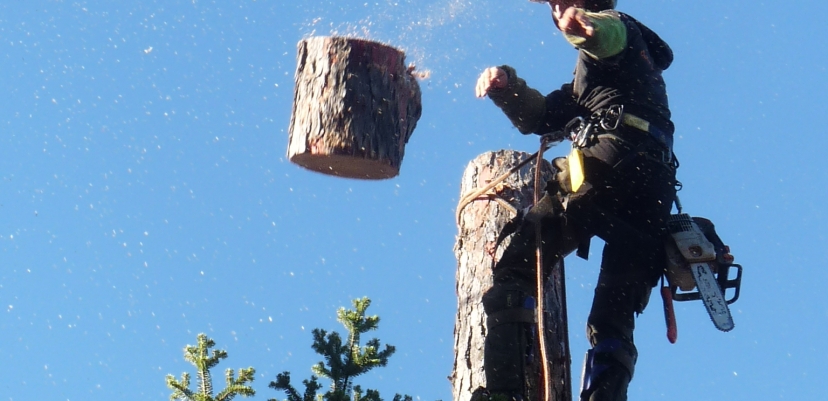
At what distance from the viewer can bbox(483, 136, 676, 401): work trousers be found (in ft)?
15.1

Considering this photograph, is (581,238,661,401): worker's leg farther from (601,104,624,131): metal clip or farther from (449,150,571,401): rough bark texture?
(601,104,624,131): metal clip

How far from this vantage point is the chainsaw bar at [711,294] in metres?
4.50

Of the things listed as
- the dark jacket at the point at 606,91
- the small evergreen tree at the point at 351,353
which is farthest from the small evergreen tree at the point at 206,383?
the dark jacket at the point at 606,91

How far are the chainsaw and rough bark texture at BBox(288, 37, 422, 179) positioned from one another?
150cm

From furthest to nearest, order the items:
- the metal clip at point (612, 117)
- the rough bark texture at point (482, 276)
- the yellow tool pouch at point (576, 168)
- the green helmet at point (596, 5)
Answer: the green helmet at point (596, 5) → the rough bark texture at point (482, 276) → the metal clip at point (612, 117) → the yellow tool pouch at point (576, 168)

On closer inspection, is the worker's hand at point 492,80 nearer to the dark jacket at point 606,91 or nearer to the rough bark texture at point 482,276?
the dark jacket at point 606,91

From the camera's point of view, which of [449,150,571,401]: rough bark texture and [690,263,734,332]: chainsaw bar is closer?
[690,263,734,332]: chainsaw bar

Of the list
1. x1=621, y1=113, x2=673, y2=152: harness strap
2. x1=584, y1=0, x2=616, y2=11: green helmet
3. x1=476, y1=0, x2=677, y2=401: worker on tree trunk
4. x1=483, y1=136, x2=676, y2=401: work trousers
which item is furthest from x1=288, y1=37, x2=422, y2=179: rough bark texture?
x1=621, y1=113, x2=673, y2=152: harness strap

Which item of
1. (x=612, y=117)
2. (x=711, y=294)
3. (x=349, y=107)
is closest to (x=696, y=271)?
(x=711, y=294)

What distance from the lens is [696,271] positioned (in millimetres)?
4609

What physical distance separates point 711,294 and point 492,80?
133cm

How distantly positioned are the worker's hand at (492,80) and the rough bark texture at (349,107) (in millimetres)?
687

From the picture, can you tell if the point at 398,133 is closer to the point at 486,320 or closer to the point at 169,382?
the point at 486,320

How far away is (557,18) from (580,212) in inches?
34.1
